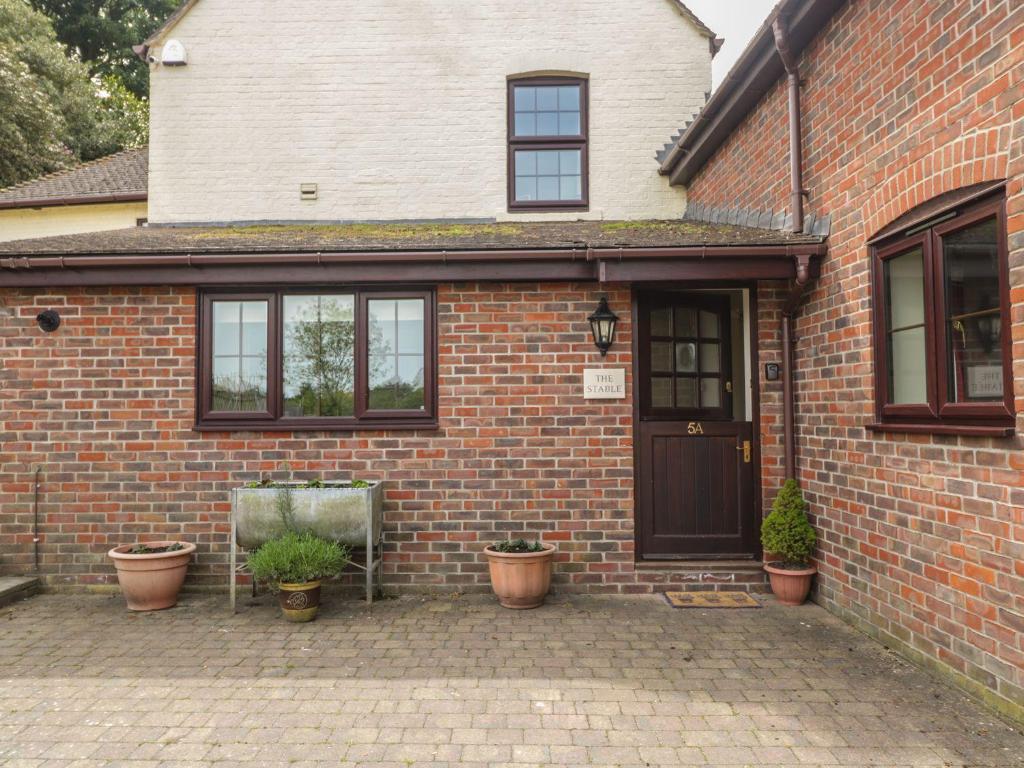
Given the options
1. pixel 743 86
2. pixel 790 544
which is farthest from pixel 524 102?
pixel 790 544

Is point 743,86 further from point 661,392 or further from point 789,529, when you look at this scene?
point 789,529

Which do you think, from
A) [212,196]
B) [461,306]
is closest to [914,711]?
[461,306]

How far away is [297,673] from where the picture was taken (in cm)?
414

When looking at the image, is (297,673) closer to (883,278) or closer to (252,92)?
(883,278)

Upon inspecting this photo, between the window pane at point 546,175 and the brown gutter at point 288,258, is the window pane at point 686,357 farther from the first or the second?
the window pane at point 546,175

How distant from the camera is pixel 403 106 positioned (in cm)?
853

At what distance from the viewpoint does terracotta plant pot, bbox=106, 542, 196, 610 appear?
5363 mm

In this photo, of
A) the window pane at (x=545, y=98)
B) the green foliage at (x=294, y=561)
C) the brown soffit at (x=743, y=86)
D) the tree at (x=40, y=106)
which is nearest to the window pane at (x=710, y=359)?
the brown soffit at (x=743, y=86)

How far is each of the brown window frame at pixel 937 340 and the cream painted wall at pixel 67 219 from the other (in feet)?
37.5

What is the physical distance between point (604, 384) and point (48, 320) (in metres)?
4.81

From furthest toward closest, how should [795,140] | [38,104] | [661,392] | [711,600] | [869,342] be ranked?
[38,104] < [661,392] < [711,600] < [795,140] < [869,342]

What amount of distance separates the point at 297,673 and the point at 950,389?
4124mm

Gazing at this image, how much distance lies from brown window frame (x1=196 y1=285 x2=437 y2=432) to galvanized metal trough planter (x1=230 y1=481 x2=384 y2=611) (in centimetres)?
76

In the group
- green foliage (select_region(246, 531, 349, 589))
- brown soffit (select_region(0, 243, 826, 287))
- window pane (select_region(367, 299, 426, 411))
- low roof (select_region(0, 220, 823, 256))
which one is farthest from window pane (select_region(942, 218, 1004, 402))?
green foliage (select_region(246, 531, 349, 589))
